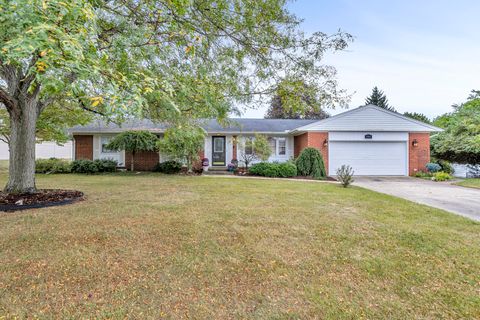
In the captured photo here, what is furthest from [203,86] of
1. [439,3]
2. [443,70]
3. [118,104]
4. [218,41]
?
[443,70]

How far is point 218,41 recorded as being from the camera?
18.4 feet

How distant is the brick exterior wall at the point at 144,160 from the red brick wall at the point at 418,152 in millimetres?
15232

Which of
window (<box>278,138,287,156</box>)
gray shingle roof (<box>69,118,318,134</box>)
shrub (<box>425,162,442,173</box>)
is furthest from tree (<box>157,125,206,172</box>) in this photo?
shrub (<box>425,162,442,173</box>)

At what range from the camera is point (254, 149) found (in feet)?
48.7

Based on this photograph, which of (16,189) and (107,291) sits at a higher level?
(16,189)

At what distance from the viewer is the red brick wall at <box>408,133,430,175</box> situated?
45.8 feet

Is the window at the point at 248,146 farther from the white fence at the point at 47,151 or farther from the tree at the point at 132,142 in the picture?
the white fence at the point at 47,151

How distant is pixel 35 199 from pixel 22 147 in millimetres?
1394

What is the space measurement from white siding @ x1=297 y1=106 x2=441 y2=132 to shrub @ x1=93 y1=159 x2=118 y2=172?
1173 cm

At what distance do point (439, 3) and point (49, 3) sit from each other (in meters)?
12.3

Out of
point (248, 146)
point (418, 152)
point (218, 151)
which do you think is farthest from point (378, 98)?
point (218, 151)

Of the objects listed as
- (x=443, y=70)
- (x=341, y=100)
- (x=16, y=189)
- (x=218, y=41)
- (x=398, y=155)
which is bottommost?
(x=16, y=189)

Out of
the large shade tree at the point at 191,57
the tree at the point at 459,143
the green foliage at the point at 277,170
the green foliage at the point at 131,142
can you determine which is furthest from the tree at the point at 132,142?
the tree at the point at 459,143

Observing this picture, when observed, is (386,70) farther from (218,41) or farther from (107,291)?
(107,291)
